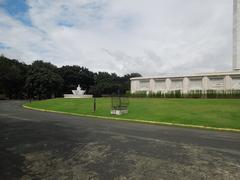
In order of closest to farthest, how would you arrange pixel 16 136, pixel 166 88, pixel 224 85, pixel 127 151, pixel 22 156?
pixel 22 156 < pixel 127 151 < pixel 16 136 < pixel 224 85 < pixel 166 88

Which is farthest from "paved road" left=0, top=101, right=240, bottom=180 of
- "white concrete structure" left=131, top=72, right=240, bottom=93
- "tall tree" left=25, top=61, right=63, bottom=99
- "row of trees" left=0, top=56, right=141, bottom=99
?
"tall tree" left=25, top=61, right=63, bottom=99

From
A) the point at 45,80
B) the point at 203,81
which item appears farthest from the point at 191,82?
the point at 45,80

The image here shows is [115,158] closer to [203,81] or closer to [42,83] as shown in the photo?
[203,81]

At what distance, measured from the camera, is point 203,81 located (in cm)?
3884

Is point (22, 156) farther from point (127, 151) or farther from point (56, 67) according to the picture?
point (56, 67)

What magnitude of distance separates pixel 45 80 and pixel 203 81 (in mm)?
41987

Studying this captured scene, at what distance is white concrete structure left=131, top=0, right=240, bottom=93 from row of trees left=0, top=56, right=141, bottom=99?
591 inches

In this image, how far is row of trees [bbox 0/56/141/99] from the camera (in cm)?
6419

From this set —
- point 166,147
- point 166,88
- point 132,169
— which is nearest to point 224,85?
point 166,88

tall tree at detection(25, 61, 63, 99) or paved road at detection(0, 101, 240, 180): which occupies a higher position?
tall tree at detection(25, 61, 63, 99)

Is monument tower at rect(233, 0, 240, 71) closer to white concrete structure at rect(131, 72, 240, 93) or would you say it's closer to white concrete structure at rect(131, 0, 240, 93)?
white concrete structure at rect(131, 0, 240, 93)

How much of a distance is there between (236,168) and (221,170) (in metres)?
0.46

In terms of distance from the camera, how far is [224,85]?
1457 inches

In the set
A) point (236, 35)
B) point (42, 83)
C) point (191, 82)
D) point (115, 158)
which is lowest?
point (115, 158)
